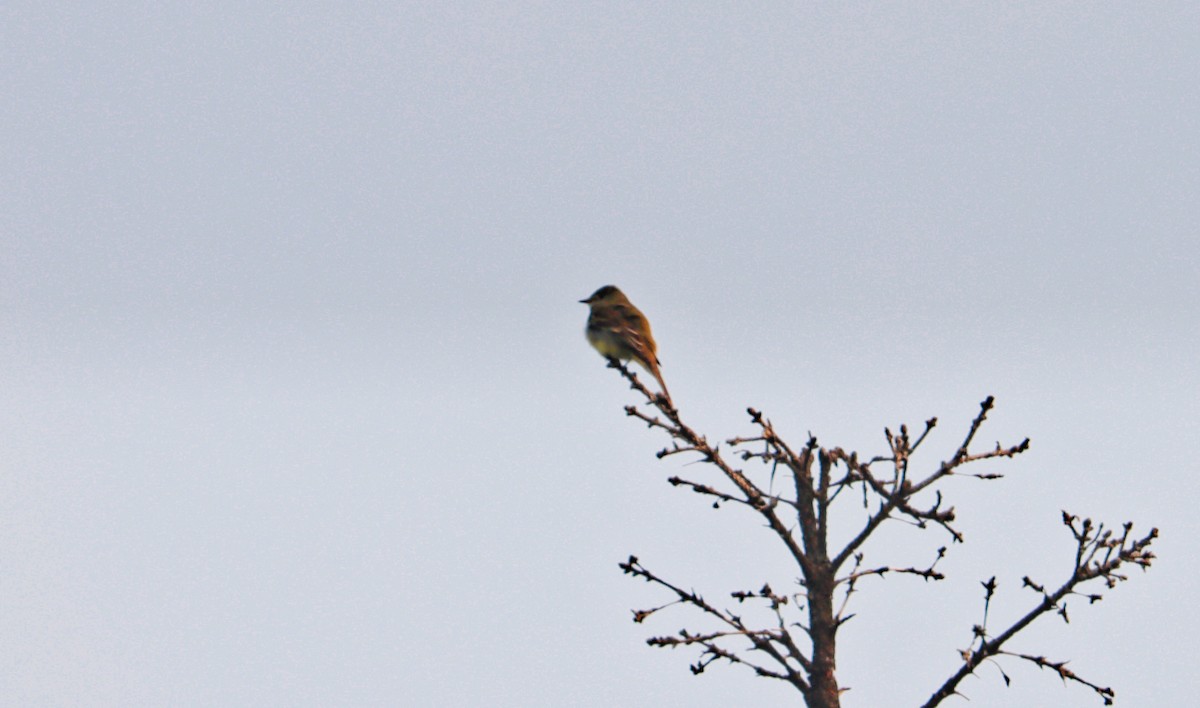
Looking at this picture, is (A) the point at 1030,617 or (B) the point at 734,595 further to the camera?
(B) the point at 734,595

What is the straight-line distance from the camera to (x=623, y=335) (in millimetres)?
19094

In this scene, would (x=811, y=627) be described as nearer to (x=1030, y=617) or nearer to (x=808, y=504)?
(x=808, y=504)

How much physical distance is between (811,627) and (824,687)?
0.50m

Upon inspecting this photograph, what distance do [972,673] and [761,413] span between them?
2.67 metres

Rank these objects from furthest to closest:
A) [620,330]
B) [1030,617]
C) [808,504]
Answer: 1. [620,330]
2. [808,504]
3. [1030,617]

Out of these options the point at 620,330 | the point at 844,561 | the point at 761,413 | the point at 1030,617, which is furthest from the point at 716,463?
the point at 620,330

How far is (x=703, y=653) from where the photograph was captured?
11188mm

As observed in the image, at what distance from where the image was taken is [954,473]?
10781 millimetres

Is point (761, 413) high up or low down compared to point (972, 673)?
up

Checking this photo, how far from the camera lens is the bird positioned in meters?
18.9

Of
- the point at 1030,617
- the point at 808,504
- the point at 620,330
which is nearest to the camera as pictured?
the point at 1030,617

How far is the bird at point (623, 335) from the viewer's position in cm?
1886

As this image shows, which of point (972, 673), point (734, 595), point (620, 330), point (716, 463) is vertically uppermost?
point (620, 330)

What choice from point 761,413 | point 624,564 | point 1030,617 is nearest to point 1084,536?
point 1030,617
